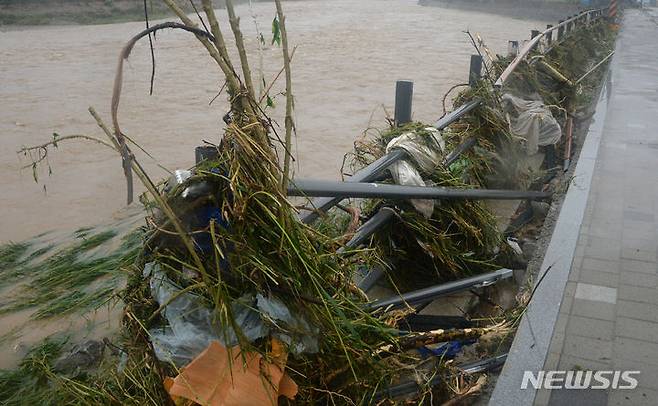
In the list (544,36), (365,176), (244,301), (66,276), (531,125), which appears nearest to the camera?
(244,301)

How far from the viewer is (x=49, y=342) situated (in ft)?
10.8

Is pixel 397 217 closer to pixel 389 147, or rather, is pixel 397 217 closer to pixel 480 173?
pixel 389 147

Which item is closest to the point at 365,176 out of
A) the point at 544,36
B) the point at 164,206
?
the point at 164,206

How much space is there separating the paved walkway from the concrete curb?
48mm

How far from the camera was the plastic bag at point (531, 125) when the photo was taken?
4668 millimetres

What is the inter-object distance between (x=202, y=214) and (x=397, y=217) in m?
1.39

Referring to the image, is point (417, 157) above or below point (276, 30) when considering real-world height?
below

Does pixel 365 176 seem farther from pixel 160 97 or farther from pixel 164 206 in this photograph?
pixel 160 97

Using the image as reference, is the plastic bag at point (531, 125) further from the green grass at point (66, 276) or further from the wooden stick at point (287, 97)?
the wooden stick at point (287, 97)

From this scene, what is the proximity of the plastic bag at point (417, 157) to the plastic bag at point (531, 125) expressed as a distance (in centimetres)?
163

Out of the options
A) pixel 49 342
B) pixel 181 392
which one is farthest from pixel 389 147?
pixel 49 342

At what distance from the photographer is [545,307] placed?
2820mm

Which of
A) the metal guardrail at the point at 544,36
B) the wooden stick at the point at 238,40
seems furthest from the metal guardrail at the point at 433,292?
the metal guardrail at the point at 544,36

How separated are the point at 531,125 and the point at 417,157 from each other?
2.11 m
